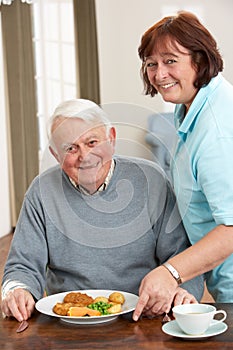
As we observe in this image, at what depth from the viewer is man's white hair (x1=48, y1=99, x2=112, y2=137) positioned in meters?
2.12

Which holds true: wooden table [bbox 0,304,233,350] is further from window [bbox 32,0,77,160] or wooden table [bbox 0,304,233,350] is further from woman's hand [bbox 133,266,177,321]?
window [bbox 32,0,77,160]

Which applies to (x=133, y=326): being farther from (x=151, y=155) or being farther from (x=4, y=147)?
(x=4, y=147)

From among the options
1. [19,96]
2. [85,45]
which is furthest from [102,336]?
[85,45]

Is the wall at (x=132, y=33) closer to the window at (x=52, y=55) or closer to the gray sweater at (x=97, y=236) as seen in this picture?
the window at (x=52, y=55)

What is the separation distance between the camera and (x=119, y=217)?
223 cm

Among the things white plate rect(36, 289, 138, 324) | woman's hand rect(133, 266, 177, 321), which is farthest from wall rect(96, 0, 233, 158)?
woman's hand rect(133, 266, 177, 321)

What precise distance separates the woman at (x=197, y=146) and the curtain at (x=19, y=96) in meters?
4.55

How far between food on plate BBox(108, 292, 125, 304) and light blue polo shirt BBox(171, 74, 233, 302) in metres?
0.28

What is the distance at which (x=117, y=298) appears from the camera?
1945 millimetres

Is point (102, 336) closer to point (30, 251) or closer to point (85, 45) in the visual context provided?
point (30, 251)

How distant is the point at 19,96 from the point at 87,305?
4815mm

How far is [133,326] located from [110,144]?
0.55 m

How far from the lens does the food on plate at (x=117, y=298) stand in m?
1.94

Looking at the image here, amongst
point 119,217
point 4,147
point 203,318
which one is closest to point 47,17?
point 4,147
